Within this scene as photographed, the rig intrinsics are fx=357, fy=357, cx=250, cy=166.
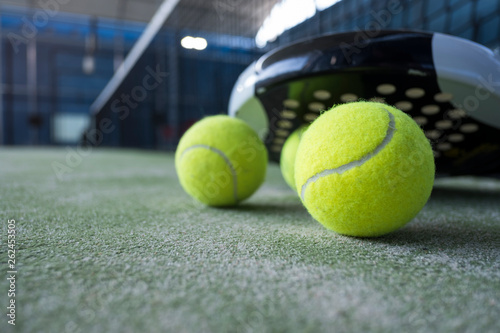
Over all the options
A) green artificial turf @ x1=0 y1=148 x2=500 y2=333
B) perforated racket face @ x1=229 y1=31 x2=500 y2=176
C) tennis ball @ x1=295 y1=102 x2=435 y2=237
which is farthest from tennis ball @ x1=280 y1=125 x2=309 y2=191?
tennis ball @ x1=295 y1=102 x2=435 y2=237

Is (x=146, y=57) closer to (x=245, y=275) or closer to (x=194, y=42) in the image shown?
(x=194, y=42)

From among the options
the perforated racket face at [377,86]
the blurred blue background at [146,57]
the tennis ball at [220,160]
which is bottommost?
the tennis ball at [220,160]

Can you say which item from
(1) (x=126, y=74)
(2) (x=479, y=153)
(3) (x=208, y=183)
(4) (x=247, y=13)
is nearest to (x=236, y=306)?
(3) (x=208, y=183)

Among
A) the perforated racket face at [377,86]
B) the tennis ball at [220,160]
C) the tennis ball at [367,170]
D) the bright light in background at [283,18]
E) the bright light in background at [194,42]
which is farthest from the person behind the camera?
the bright light in background at [194,42]

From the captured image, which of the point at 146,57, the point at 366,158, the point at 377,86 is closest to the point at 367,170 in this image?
the point at 366,158

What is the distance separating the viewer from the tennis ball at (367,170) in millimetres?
581

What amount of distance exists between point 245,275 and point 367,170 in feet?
0.87

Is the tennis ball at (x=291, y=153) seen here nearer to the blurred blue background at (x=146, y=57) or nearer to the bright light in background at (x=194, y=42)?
the blurred blue background at (x=146, y=57)

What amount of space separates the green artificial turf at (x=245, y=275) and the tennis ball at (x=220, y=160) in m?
0.10

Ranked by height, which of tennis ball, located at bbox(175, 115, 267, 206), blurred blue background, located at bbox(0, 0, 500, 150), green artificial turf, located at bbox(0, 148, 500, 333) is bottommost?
green artificial turf, located at bbox(0, 148, 500, 333)

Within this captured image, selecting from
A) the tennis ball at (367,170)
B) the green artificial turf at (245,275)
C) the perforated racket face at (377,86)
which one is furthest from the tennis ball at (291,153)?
the tennis ball at (367,170)

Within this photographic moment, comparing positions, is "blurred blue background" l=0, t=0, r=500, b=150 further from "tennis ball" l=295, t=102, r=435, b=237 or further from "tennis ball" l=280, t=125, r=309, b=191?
"tennis ball" l=295, t=102, r=435, b=237

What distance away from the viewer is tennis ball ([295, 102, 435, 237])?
0.58 metres

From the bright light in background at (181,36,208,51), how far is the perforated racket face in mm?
3444
